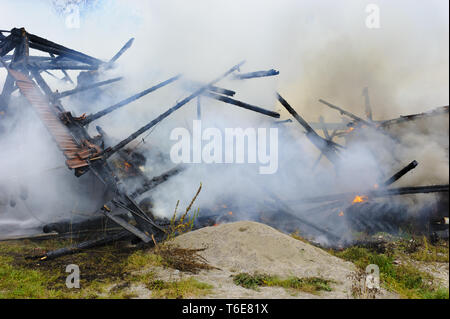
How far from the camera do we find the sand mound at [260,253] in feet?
16.9

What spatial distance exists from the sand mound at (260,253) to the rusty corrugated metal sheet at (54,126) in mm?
3028

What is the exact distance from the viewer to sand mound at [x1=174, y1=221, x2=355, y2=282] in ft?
16.9

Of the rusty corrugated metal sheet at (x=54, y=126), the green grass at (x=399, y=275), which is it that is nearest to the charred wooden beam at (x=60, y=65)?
the rusty corrugated metal sheet at (x=54, y=126)

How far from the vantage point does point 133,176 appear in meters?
9.16

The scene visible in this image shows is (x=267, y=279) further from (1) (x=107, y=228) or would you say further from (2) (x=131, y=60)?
(2) (x=131, y=60)

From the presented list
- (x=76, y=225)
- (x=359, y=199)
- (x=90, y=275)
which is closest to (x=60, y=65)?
(x=76, y=225)

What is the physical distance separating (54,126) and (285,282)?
633 centimetres

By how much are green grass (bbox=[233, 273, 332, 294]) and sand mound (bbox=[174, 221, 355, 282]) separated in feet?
0.89

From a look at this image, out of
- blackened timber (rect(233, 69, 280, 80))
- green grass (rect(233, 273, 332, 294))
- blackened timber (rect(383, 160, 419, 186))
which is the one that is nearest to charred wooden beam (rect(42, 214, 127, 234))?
green grass (rect(233, 273, 332, 294))

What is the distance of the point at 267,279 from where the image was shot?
461 centimetres

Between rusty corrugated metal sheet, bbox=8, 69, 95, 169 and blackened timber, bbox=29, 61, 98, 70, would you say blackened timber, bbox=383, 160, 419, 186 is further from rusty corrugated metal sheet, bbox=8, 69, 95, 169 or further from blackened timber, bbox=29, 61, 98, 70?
blackened timber, bbox=29, 61, 98, 70

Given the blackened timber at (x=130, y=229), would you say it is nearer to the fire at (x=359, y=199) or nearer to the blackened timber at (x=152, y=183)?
the blackened timber at (x=152, y=183)

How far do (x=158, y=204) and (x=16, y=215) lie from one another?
16.8 feet

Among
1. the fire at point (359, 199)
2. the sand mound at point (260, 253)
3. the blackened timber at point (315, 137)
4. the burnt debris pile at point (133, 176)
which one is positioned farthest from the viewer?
the blackened timber at point (315, 137)
